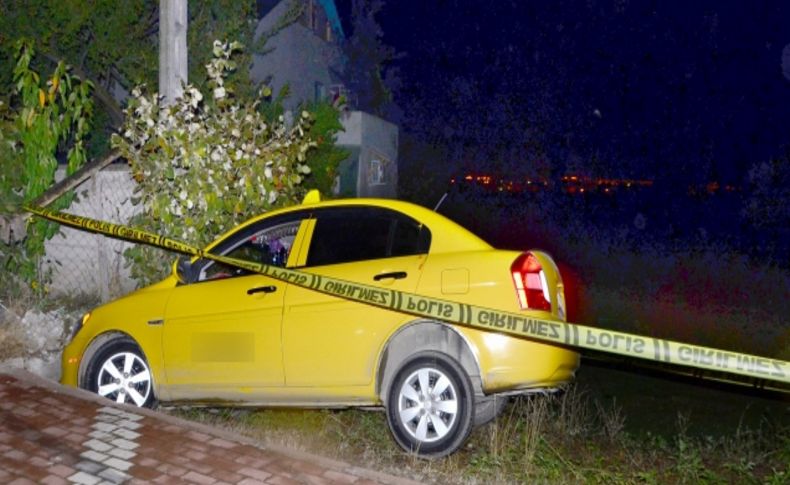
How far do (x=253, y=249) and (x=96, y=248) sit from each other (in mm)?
2798

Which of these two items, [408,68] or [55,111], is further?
[408,68]

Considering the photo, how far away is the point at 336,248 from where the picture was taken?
6.59 metres

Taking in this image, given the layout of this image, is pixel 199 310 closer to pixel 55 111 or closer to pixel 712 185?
pixel 55 111

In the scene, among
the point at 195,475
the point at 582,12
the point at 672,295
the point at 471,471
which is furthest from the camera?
the point at 582,12

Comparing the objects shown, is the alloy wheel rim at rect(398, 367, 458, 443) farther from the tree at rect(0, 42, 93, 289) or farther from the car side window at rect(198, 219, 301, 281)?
the tree at rect(0, 42, 93, 289)

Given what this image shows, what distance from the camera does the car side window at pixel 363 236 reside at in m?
6.39

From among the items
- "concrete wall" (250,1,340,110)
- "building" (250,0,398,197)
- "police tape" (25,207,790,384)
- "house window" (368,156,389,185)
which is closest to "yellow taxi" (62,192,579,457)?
"police tape" (25,207,790,384)

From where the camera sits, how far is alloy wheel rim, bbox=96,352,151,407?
7051 mm

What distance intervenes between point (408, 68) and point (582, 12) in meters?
9.71

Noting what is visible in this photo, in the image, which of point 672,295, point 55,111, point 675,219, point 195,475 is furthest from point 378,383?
point 675,219

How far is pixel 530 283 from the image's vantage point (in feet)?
19.6

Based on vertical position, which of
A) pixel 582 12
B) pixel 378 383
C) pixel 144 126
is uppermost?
pixel 582 12

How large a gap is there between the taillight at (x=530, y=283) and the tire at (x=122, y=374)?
2.92 metres

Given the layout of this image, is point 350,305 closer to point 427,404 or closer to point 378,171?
point 427,404
